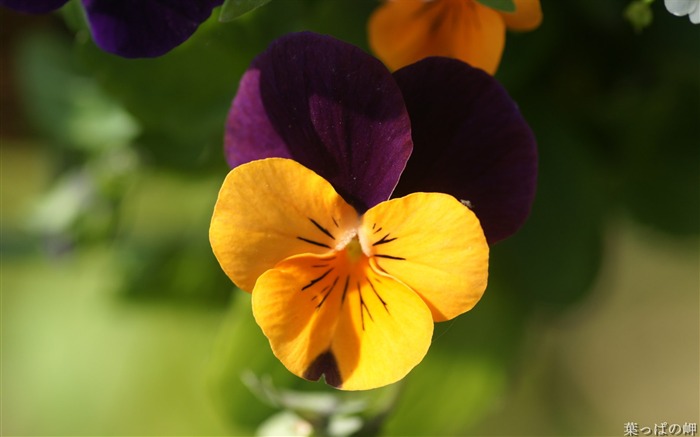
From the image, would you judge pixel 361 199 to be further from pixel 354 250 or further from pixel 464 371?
pixel 464 371

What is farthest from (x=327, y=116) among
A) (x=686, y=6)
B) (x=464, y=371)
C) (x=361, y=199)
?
(x=464, y=371)

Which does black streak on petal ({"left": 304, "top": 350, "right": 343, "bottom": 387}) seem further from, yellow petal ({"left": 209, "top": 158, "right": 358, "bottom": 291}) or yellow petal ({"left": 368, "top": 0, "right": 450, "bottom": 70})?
yellow petal ({"left": 368, "top": 0, "right": 450, "bottom": 70})

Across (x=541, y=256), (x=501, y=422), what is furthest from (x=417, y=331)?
(x=501, y=422)

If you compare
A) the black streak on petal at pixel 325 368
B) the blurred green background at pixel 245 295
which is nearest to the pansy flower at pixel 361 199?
the black streak on petal at pixel 325 368

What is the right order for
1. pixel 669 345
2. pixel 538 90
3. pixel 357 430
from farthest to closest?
pixel 669 345
pixel 538 90
pixel 357 430

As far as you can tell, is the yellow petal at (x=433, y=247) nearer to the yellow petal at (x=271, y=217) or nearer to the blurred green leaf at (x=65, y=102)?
the yellow petal at (x=271, y=217)

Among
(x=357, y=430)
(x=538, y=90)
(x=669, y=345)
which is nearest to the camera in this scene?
(x=357, y=430)

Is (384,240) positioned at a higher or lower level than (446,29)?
lower

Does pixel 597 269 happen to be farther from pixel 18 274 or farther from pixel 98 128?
pixel 18 274
